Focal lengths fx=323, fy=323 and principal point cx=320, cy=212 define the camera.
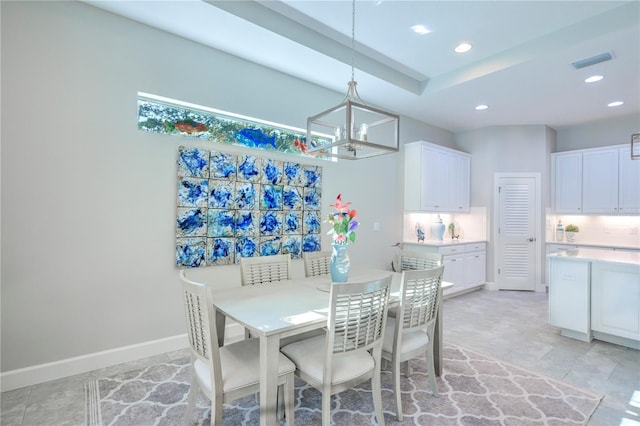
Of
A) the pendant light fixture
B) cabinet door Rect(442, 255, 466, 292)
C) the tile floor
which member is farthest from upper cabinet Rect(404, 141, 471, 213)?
the tile floor

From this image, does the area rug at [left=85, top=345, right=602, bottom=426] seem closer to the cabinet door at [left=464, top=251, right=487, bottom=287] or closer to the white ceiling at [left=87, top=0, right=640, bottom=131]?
the cabinet door at [left=464, top=251, right=487, bottom=287]

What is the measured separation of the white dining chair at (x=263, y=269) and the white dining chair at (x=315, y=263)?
213mm

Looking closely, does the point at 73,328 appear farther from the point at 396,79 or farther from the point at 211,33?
the point at 396,79

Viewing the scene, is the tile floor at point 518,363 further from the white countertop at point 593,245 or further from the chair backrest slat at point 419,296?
the white countertop at point 593,245

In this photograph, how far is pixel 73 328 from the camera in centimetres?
265

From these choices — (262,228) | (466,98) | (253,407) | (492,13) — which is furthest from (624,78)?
(253,407)

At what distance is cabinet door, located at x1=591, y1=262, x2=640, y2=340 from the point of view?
3.16 metres

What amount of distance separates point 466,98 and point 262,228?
3.37 m

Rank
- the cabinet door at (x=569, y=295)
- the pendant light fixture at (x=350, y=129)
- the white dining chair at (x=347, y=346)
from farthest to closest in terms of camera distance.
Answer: the cabinet door at (x=569, y=295) < the pendant light fixture at (x=350, y=129) < the white dining chair at (x=347, y=346)

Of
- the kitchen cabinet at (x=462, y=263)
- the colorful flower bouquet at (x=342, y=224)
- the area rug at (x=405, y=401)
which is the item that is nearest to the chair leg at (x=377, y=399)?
the area rug at (x=405, y=401)

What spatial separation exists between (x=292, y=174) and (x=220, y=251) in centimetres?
124

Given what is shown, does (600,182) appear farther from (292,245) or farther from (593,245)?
(292,245)

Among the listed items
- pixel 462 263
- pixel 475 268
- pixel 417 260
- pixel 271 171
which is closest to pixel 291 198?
pixel 271 171

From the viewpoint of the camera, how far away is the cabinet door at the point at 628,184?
5129 millimetres
